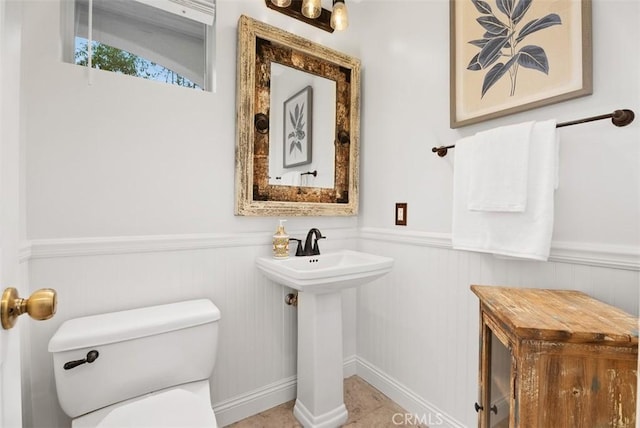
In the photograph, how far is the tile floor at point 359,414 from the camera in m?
1.54

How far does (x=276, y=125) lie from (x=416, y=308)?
128 cm

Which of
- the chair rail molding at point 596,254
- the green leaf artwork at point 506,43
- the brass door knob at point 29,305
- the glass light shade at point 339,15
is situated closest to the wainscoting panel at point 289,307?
the chair rail molding at point 596,254

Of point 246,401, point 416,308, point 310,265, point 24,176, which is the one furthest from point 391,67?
point 246,401

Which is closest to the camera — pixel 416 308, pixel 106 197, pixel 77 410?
pixel 77 410

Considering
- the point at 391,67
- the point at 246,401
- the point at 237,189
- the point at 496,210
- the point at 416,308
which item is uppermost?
the point at 391,67

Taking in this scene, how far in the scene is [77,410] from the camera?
1.01 metres

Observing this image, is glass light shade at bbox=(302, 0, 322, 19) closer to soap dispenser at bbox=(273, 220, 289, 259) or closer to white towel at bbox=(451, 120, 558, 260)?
white towel at bbox=(451, 120, 558, 260)

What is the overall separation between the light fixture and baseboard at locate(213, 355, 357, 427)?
2040 millimetres

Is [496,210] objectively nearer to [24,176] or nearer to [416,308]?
[416,308]

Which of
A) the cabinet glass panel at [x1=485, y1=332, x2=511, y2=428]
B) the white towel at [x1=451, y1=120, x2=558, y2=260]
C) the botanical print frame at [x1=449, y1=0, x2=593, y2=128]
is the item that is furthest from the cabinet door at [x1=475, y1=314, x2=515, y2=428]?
the botanical print frame at [x1=449, y1=0, x2=593, y2=128]

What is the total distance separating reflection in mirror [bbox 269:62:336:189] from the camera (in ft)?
5.36

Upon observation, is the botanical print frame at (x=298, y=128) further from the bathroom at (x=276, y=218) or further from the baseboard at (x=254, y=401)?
the baseboard at (x=254, y=401)

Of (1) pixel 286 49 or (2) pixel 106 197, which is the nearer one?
(2) pixel 106 197

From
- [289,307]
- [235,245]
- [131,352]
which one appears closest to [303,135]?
[235,245]
